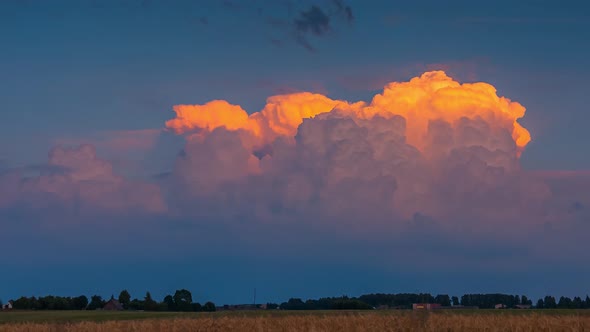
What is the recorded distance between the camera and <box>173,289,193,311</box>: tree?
135300mm

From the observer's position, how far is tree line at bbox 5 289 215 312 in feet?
424

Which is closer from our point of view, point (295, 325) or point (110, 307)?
point (295, 325)

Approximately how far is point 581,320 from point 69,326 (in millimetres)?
28159

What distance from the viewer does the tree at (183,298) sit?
135m

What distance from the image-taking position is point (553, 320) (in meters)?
35.5

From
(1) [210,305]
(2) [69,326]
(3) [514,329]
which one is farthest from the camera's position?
(1) [210,305]

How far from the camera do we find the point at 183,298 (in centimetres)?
14250

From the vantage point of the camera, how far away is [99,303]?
144 metres

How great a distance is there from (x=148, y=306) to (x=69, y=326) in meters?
87.9

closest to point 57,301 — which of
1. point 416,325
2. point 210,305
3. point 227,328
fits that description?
point 210,305

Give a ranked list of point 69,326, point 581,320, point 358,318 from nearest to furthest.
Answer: point 581,320 → point 358,318 → point 69,326

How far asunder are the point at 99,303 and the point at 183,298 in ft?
52.3

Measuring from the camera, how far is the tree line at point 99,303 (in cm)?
12912

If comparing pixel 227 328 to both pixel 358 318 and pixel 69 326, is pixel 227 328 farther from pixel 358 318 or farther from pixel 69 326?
pixel 69 326
